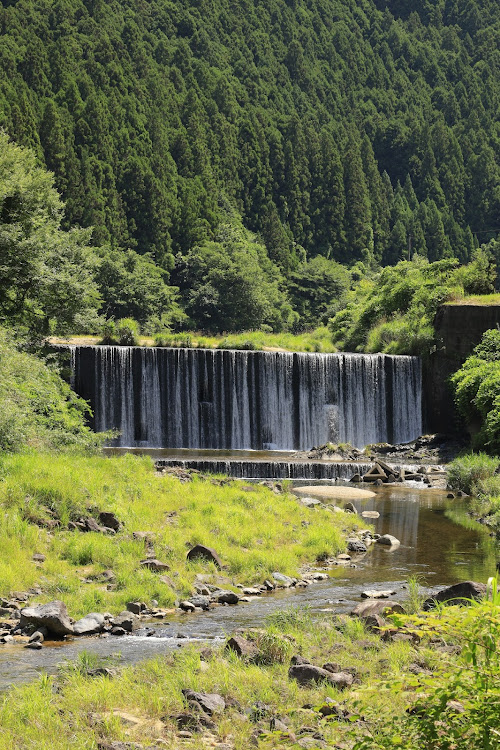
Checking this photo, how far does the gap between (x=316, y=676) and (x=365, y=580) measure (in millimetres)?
4848

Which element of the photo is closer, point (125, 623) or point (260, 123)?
point (125, 623)

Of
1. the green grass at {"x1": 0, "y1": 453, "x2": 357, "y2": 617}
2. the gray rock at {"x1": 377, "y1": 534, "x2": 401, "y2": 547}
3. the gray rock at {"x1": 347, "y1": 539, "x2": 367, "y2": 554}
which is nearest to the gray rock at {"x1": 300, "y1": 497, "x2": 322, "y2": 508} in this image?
the green grass at {"x1": 0, "y1": 453, "x2": 357, "y2": 617}

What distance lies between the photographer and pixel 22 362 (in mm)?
17734

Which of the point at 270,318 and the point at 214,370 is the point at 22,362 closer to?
the point at 214,370

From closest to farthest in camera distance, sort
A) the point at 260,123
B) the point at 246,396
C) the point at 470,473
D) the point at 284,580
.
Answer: the point at 284,580 < the point at 470,473 < the point at 246,396 < the point at 260,123

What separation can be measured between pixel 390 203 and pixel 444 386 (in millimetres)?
65026

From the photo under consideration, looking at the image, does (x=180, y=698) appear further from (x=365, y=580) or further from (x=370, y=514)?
(x=370, y=514)

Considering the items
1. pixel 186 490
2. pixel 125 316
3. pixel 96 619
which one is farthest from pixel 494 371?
pixel 125 316

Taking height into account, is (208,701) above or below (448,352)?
below

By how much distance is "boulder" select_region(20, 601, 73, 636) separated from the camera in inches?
353

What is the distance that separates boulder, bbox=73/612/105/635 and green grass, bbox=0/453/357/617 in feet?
1.22

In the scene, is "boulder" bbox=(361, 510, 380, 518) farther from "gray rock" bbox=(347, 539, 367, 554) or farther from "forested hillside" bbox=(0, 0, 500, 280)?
"forested hillside" bbox=(0, 0, 500, 280)

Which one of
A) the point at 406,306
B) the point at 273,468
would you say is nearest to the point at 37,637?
the point at 273,468

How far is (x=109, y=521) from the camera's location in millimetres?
12734
